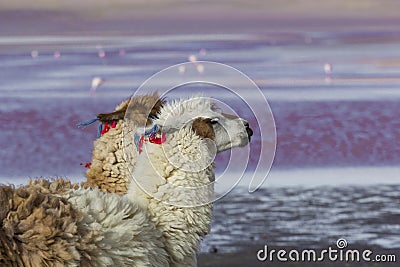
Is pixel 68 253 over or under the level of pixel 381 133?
under

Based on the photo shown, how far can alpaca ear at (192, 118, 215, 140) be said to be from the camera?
361 centimetres

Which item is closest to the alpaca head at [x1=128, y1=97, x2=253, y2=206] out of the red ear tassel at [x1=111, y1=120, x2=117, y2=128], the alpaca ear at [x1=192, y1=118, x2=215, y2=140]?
the alpaca ear at [x1=192, y1=118, x2=215, y2=140]

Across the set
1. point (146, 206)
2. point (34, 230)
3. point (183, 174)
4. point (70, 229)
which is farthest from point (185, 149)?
point (34, 230)

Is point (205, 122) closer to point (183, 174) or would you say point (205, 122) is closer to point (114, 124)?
point (183, 174)

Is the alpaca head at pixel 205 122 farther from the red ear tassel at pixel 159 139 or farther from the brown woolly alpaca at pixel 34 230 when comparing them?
the brown woolly alpaca at pixel 34 230

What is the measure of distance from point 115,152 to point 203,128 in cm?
68

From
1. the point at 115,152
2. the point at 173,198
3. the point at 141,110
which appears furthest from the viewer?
the point at 141,110

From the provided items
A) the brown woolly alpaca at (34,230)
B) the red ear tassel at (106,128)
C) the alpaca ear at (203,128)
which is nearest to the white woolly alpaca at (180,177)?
the alpaca ear at (203,128)

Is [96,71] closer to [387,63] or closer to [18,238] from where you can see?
[387,63]

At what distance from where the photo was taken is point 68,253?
310 cm

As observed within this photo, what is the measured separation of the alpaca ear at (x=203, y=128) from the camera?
361cm

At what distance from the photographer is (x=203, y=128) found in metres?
3.62

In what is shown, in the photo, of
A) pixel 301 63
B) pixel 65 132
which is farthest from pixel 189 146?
pixel 301 63

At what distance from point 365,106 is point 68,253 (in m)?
7.41
